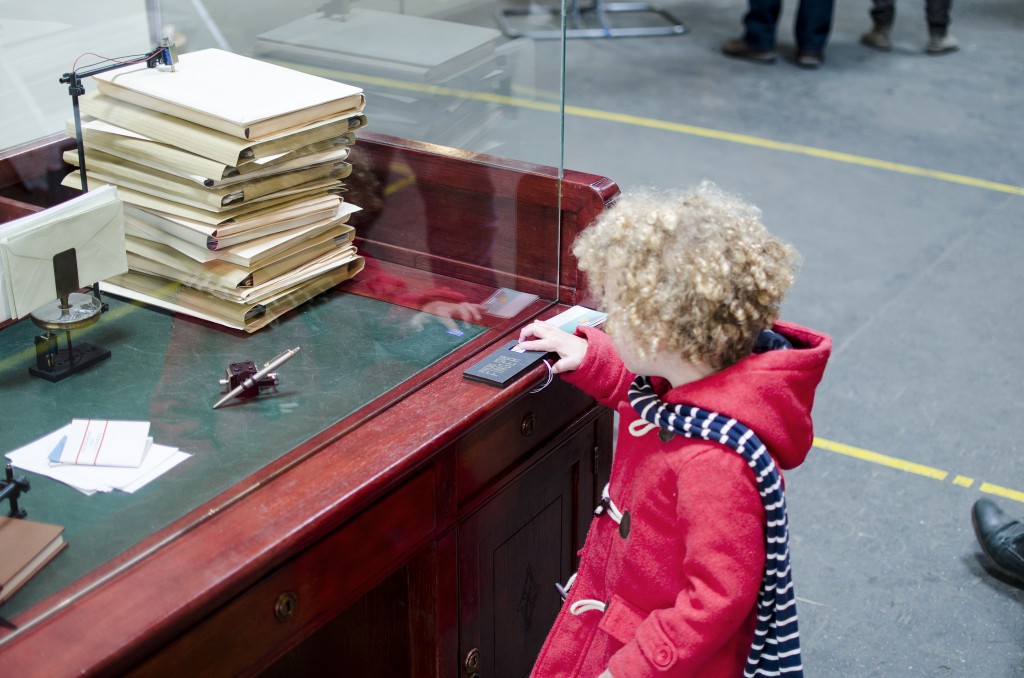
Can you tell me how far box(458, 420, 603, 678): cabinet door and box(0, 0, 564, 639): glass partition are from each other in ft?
0.80

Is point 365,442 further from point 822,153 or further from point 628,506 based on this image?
point 822,153

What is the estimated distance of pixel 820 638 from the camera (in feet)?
7.39

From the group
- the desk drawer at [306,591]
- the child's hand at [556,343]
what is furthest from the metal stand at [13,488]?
the child's hand at [556,343]

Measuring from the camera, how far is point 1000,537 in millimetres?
2428

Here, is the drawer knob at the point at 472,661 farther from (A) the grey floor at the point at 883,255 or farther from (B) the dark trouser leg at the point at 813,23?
(B) the dark trouser leg at the point at 813,23

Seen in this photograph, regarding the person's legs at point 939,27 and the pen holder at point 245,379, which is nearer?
the pen holder at point 245,379

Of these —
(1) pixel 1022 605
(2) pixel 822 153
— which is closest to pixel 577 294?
(1) pixel 1022 605

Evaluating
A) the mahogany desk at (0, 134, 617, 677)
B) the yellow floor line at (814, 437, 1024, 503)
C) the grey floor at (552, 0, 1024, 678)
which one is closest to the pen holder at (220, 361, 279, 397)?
the mahogany desk at (0, 134, 617, 677)

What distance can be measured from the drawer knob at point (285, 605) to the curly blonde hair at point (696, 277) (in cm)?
49

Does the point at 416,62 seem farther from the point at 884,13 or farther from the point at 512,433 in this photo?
the point at 884,13

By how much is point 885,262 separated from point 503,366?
2708 mm

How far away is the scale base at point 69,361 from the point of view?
1.52 m

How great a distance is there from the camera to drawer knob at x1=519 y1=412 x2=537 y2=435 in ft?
5.54

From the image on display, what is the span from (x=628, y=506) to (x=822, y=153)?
386 cm
